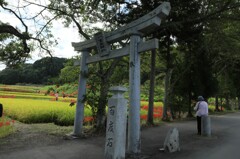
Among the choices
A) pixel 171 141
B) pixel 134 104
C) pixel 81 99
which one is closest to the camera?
pixel 134 104

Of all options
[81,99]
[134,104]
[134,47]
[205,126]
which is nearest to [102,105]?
[81,99]

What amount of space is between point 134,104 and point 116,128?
1.53 m

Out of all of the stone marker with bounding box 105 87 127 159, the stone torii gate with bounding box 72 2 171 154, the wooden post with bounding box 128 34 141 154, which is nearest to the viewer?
the stone marker with bounding box 105 87 127 159

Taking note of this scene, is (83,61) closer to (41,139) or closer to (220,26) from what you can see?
(41,139)

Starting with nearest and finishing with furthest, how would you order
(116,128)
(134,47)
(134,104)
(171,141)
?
(116,128)
(134,104)
(134,47)
(171,141)

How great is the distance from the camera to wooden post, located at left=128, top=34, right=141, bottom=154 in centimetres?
758

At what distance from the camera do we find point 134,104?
7750 millimetres

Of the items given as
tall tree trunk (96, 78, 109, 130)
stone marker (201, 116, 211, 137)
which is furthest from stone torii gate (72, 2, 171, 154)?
stone marker (201, 116, 211, 137)

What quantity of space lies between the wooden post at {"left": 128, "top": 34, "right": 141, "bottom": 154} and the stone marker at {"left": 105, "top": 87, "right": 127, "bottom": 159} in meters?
1.10

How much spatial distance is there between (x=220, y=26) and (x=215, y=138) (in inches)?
280

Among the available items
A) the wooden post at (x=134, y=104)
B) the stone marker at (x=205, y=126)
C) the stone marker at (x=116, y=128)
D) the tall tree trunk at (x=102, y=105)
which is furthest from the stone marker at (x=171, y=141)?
the tall tree trunk at (x=102, y=105)

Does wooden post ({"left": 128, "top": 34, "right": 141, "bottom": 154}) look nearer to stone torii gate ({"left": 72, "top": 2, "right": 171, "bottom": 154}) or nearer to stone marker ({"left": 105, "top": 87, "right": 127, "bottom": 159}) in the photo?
stone torii gate ({"left": 72, "top": 2, "right": 171, "bottom": 154})

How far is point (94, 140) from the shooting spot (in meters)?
9.97

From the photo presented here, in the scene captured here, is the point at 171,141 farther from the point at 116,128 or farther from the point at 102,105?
the point at 102,105
